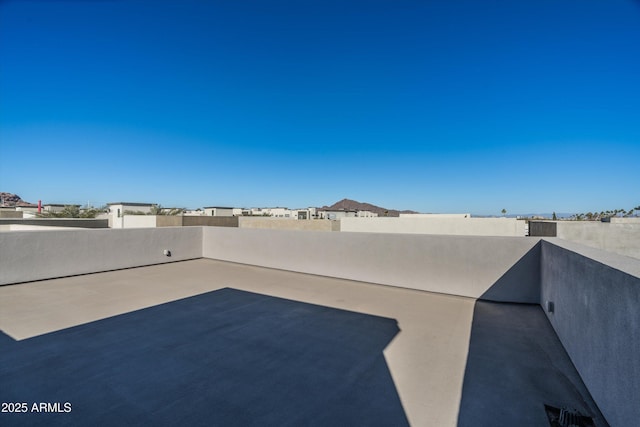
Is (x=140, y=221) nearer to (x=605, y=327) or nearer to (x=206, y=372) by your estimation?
(x=206, y=372)

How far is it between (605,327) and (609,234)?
474 inches

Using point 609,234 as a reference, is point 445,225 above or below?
above

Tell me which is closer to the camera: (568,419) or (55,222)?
(568,419)

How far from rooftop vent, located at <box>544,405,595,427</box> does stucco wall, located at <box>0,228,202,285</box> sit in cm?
Answer: 812

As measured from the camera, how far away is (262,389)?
6.93ft

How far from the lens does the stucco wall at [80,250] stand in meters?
5.46

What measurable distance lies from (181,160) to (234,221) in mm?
8128

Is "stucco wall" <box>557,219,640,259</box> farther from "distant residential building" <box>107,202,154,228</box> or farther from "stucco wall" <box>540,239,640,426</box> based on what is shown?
"distant residential building" <box>107,202,154,228</box>

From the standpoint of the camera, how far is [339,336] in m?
3.16

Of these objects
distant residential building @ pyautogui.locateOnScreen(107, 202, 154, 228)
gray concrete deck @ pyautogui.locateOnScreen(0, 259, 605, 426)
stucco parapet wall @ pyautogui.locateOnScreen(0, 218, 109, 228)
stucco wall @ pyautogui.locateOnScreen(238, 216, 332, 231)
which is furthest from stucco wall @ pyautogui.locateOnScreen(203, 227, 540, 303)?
distant residential building @ pyautogui.locateOnScreen(107, 202, 154, 228)

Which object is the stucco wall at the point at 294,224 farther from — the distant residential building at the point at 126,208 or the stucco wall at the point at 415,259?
the distant residential building at the point at 126,208

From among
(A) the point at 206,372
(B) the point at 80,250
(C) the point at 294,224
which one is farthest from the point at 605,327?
(C) the point at 294,224

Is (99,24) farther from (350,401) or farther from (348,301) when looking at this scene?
(350,401)

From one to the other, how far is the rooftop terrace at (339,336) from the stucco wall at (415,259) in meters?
0.03
